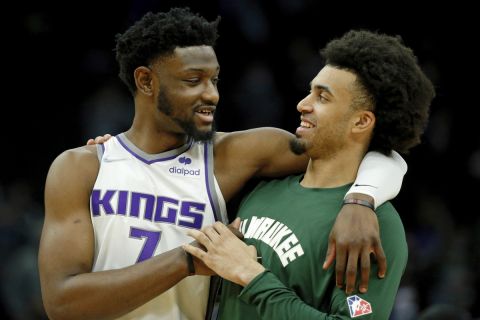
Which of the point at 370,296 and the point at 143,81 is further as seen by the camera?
the point at 143,81

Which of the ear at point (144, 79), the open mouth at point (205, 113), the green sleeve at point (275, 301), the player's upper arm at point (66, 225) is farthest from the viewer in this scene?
the ear at point (144, 79)

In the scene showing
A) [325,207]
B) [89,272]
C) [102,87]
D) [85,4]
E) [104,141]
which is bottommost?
[89,272]

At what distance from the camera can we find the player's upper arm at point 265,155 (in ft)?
12.4

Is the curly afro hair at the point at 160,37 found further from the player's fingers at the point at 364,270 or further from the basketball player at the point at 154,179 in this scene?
the player's fingers at the point at 364,270

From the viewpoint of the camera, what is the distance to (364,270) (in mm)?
3137

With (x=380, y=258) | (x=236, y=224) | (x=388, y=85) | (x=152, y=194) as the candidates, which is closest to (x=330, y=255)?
(x=380, y=258)

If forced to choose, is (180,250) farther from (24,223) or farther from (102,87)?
(102,87)

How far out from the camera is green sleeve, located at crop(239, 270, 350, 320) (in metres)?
3.11

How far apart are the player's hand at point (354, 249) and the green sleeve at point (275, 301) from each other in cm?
16

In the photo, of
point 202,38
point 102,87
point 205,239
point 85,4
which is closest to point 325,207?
point 205,239

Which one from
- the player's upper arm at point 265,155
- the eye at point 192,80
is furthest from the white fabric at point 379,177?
the eye at point 192,80

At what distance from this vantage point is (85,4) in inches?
357

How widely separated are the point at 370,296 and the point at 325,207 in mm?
462

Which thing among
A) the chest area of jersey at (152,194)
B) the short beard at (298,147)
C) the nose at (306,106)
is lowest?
the chest area of jersey at (152,194)
